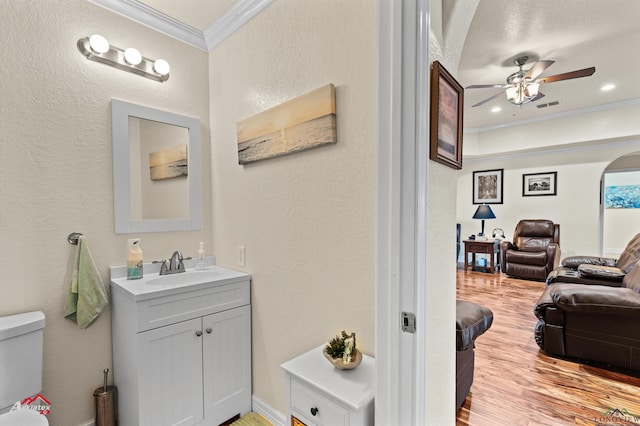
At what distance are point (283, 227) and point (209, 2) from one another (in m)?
1.51

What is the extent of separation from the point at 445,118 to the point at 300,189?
797 millimetres

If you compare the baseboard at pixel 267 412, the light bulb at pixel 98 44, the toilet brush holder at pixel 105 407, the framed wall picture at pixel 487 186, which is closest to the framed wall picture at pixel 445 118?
the baseboard at pixel 267 412

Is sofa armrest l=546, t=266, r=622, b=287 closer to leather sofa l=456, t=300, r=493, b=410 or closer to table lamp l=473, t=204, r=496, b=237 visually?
leather sofa l=456, t=300, r=493, b=410

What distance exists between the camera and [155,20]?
1999 mm

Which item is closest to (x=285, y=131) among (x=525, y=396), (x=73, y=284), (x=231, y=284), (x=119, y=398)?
(x=231, y=284)

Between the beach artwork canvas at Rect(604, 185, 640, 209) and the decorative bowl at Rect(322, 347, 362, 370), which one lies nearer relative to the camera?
the decorative bowl at Rect(322, 347, 362, 370)

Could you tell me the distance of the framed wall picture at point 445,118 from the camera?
104cm

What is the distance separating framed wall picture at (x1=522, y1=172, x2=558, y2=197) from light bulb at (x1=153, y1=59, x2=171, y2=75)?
6.51 m

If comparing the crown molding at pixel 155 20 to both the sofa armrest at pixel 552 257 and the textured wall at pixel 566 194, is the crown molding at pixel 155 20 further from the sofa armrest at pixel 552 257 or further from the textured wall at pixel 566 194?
the textured wall at pixel 566 194

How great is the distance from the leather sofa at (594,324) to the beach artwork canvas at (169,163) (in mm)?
3173

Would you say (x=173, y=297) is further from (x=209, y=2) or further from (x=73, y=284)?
(x=209, y=2)

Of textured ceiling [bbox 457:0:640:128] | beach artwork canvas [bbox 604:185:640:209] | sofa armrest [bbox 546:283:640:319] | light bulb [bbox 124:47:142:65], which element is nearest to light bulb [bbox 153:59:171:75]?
light bulb [bbox 124:47:142:65]

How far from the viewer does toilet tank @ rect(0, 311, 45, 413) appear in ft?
4.41

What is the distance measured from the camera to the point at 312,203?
157 cm
